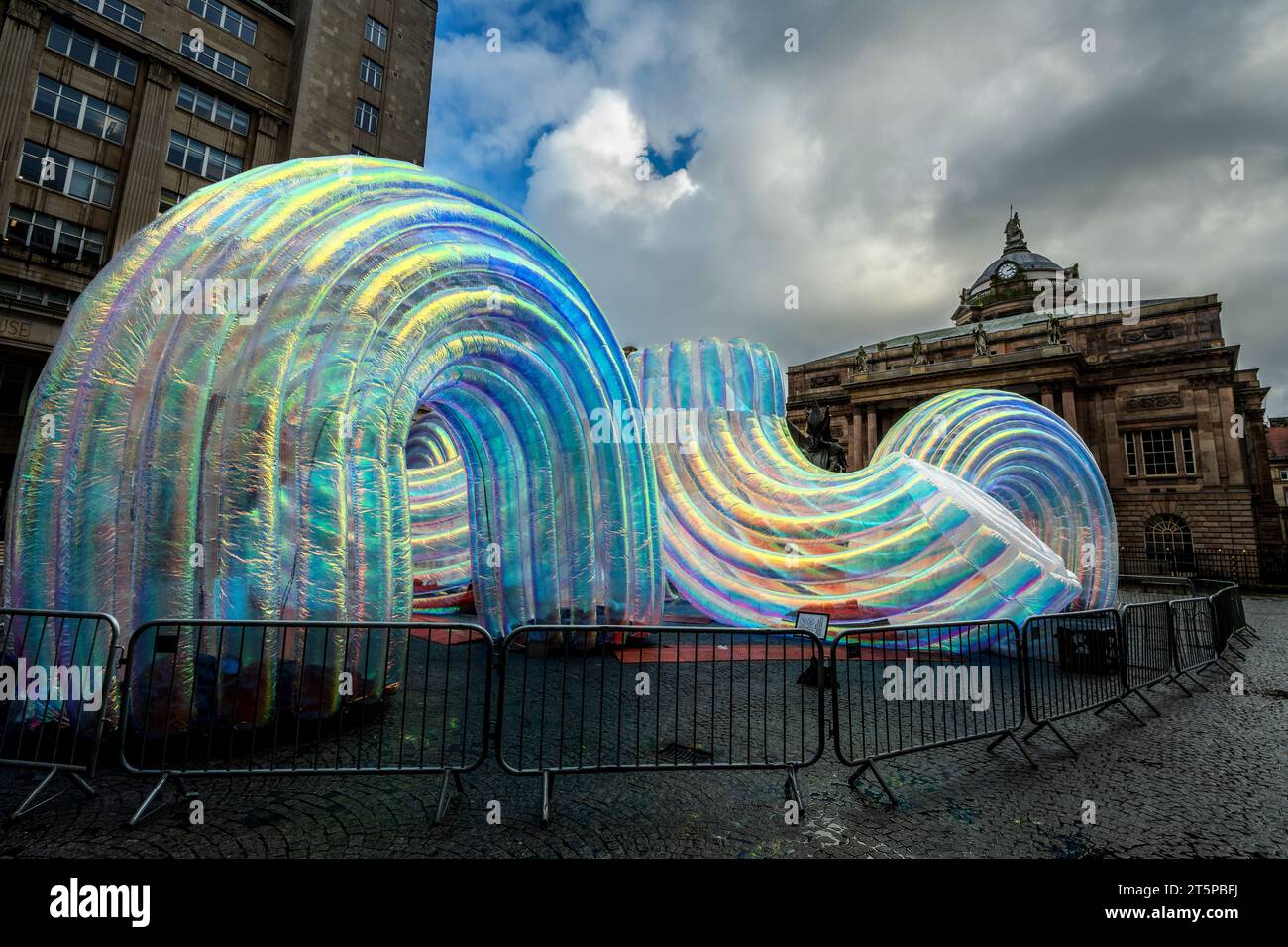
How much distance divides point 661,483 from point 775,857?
772 centimetres

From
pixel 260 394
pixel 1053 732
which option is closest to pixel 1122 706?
pixel 1053 732

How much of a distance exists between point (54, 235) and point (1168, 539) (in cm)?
5266

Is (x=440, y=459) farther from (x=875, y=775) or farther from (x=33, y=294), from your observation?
(x=33, y=294)

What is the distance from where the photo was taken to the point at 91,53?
22.2 m

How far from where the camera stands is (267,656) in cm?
425

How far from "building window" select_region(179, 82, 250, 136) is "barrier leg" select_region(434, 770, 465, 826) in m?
31.8

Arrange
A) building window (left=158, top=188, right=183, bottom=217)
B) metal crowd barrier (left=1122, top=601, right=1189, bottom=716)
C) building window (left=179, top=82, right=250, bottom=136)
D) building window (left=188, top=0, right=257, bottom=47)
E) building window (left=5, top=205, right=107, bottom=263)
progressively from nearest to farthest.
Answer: metal crowd barrier (left=1122, top=601, right=1189, bottom=716), building window (left=5, top=205, right=107, bottom=263), building window (left=158, top=188, right=183, bottom=217), building window (left=179, top=82, right=250, bottom=136), building window (left=188, top=0, right=257, bottom=47)

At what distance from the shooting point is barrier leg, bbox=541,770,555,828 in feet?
10.7

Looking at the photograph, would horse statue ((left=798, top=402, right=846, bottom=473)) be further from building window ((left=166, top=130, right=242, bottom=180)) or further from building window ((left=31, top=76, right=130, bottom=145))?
building window ((left=31, top=76, right=130, bottom=145))

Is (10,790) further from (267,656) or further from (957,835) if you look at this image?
(957,835)

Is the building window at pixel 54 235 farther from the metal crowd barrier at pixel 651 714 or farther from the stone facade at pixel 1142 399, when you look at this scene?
the stone facade at pixel 1142 399

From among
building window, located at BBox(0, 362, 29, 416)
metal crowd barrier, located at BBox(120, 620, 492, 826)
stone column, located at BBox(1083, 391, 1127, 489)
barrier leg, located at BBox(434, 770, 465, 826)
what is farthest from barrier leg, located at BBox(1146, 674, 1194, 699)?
stone column, located at BBox(1083, 391, 1127, 489)

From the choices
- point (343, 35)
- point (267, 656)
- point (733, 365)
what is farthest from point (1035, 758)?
point (343, 35)

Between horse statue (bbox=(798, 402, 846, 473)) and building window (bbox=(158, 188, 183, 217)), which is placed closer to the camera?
horse statue (bbox=(798, 402, 846, 473))
